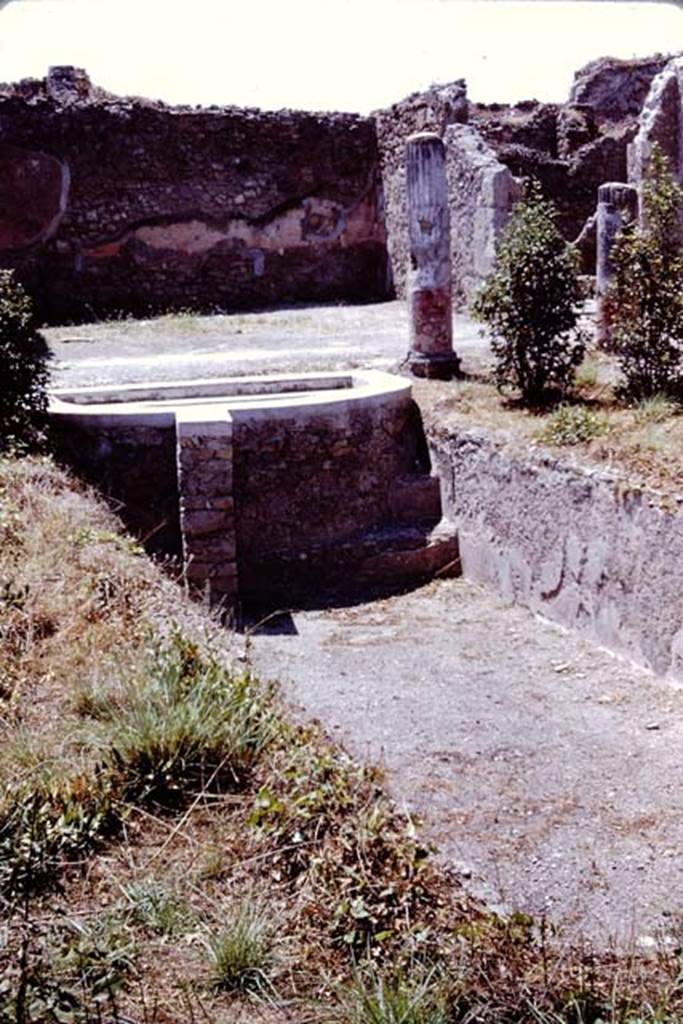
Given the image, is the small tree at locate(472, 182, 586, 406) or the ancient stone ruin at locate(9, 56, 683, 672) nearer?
the ancient stone ruin at locate(9, 56, 683, 672)

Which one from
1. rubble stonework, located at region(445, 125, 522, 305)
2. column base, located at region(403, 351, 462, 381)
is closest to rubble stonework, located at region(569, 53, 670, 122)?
rubble stonework, located at region(445, 125, 522, 305)

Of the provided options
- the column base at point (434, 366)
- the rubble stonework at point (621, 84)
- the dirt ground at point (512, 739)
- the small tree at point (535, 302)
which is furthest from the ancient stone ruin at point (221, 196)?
the dirt ground at point (512, 739)

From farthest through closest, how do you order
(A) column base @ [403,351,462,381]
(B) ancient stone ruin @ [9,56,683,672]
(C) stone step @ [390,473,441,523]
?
(A) column base @ [403,351,462,381] < (C) stone step @ [390,473,441,523] < (B) ancient stone ruin @ [9,56,683,672]

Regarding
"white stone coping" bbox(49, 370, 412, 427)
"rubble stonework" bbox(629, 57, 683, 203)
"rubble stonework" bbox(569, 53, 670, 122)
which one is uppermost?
"rubble stonework" bbox(569, 53, 670, 122)

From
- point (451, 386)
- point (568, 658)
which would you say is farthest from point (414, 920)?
point (451, 386)

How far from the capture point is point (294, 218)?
17.5 metres

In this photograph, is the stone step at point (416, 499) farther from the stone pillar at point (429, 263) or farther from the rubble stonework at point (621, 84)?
the rubble stonework at point (621, 84)

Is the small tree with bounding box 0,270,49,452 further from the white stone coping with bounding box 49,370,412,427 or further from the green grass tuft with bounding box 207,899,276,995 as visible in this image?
the green grass tuft with bounding box 207,899,276,995

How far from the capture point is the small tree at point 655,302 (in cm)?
904

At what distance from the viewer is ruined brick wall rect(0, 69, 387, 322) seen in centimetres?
1656

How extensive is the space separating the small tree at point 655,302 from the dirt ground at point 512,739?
6.90ft

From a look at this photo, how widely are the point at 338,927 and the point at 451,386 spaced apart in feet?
25.2

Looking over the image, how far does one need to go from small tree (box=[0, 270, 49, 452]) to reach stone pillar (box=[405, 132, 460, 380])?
12.2ft

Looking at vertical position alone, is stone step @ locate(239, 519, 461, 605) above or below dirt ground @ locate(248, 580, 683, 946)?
above
